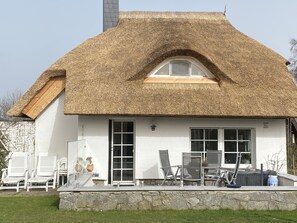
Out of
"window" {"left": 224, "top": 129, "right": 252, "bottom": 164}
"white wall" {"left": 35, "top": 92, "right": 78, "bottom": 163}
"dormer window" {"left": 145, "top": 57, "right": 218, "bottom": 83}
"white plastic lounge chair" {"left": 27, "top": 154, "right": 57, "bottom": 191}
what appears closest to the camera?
"white plastic lounge chair" {"left": 27, "top": 154, "right": 57, "bottom": 191}

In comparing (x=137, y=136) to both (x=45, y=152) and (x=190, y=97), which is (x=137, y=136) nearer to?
(x=190, y=97)

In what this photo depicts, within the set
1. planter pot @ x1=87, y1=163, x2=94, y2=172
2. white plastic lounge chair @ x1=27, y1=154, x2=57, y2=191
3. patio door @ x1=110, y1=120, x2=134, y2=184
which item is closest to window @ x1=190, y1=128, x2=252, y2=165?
patio door @ x1=110, y1=120, x2=134, y2=184

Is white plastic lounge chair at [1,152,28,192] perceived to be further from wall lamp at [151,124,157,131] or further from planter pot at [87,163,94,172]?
wall lamp at [151,124,157,131]

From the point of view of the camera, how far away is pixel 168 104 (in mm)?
11562

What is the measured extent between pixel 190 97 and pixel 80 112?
3393 mm

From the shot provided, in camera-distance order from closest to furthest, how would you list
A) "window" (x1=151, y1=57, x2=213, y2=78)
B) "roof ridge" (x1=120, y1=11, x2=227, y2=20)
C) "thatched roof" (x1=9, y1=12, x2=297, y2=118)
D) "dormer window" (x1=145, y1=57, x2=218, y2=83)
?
"thatched roof" (x1=9, y1=12, x2=297, y2=118) < "dormer window" (x1=145, y1=57, x2=218, y2=83) < "window" (x1=151, y1=57, x2=213, y2=78) < "roof ridge" (x1=120, y1=11, x2=227, y2=20)

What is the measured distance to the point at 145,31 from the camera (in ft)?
49.6

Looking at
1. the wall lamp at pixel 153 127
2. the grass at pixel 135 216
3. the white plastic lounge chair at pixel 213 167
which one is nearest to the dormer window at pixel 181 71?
the wall lamp at pixel 153 127

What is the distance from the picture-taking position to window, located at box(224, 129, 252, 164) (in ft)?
41.0

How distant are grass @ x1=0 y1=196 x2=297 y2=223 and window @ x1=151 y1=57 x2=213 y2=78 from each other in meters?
5.61

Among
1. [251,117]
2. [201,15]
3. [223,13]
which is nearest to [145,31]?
[201,15]

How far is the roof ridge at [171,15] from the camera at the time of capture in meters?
16.5

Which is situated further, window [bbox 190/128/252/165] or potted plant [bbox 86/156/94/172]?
window [bbox 190/128/252/165]

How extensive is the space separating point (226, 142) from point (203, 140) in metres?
0.77
